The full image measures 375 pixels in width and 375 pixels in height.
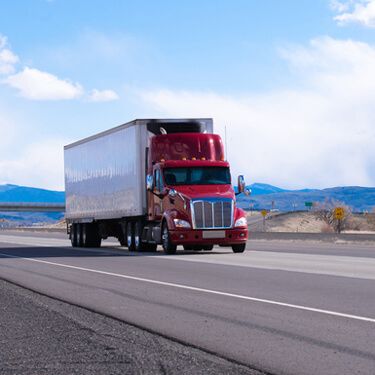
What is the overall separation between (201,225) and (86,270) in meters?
7.85

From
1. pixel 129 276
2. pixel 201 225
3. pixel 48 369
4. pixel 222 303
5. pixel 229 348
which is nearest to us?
pixel 48 369

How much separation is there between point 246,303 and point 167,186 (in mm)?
16035

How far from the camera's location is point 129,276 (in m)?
17.8

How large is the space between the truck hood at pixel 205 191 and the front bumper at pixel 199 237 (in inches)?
41.9

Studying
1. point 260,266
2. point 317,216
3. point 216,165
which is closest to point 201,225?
point 216,165

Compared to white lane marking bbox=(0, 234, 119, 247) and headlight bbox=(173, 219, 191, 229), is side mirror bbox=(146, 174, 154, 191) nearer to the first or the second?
headlight bbox=(173, 219, 191, 229)

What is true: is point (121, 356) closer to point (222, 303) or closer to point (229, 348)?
point (229, 348)

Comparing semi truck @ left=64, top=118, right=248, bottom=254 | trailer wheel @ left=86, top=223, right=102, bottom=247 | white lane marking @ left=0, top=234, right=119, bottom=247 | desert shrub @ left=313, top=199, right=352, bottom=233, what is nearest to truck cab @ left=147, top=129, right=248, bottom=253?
semi truck @ left=64, top=118, right=248, bottom=254

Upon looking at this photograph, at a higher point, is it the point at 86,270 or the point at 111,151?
the point at 111,151

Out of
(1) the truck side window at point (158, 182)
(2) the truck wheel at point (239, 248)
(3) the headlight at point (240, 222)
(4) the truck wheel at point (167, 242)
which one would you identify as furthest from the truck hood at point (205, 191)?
(2) the truck wheel at point (239, 248)

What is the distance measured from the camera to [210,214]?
2748 cm

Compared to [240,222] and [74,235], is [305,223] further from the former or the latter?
[240,222]

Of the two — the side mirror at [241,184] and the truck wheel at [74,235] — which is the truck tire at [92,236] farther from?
the side mirror at [241,184]

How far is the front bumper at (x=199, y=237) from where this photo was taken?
2745cm
